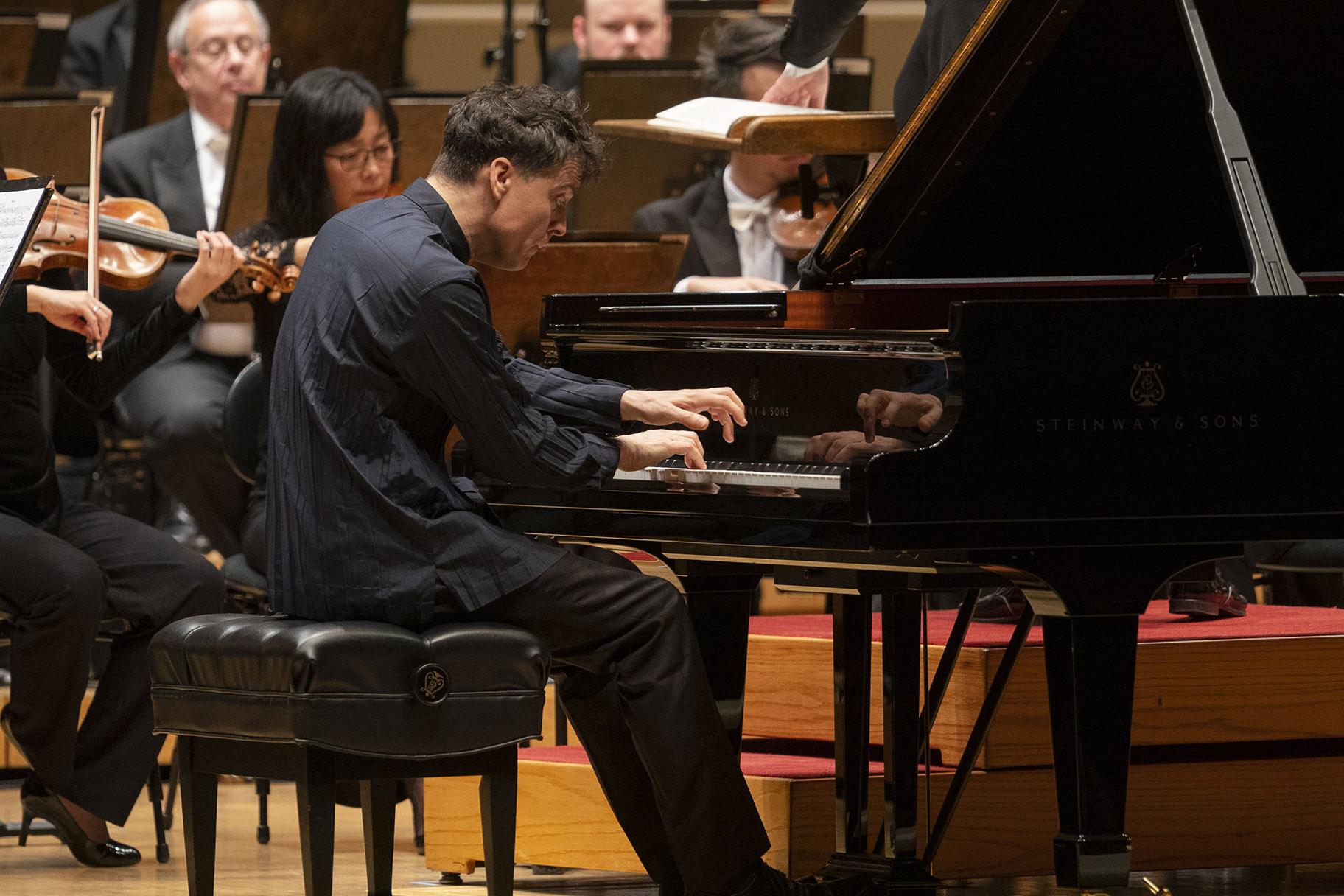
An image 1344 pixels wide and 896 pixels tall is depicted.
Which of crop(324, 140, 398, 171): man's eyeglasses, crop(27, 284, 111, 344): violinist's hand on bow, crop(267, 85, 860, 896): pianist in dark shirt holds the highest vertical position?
crop(324, 140, 398, 171): man's eyeglasses

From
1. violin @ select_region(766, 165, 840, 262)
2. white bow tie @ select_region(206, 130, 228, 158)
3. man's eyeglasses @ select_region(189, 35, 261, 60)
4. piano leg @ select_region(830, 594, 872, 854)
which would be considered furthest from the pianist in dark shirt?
man's eyeglasses @ select_region(189, 35, 261, 60)

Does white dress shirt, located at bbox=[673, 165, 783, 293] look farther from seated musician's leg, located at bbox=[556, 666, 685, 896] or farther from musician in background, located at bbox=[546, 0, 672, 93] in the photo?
seated musician's leg, located at bbox=[556, 666, 685, 896]

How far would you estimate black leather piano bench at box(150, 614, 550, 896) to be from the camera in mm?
2426

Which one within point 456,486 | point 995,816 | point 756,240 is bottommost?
point 995,816

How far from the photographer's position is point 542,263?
3.91 metres

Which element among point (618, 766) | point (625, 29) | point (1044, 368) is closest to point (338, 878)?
point (618, 766)

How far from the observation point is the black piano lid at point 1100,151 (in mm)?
2533

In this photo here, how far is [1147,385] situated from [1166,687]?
899 mm

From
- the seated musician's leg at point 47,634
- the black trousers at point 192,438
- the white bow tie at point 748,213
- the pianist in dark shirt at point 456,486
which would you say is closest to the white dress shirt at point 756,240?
the white bow tie at point 748,213

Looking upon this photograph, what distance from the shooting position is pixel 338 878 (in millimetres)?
3432

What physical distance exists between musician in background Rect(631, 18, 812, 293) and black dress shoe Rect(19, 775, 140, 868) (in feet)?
5.48

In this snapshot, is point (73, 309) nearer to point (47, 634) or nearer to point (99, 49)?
point (47, 634)

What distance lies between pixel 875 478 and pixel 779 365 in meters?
0.39

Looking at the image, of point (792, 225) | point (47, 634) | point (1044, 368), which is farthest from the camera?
point (792, 225)
